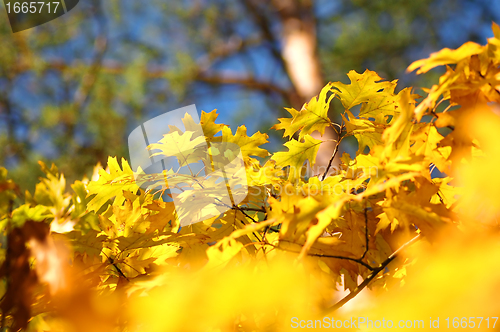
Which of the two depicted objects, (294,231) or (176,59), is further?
(176,59)

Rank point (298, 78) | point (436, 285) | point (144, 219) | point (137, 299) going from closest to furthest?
point (436, 285), point (137, 299), point (144, 219), point (298, 78)

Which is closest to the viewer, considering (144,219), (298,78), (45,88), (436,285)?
(436,285)

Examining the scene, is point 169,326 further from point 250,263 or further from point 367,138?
point 367,138

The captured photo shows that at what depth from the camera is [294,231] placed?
38cm

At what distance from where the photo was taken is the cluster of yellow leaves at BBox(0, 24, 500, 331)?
26cm

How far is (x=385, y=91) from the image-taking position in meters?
0.54

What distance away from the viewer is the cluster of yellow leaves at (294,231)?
258mm

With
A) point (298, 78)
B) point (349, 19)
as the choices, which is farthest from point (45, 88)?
point (349, 19)

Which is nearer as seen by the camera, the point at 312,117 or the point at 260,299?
the point at 260,299

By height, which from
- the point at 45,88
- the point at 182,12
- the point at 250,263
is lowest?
the point at 250,263

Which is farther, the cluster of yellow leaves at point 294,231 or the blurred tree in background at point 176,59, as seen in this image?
the blurred tree in background at point 176,59

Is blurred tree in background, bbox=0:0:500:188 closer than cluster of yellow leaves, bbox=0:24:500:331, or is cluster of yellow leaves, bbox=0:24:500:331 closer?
cluster of yellow leaves, bbox=0:24:500:331

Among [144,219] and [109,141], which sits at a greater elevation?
[144,219]

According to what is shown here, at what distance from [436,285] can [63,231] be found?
422 millimetres
